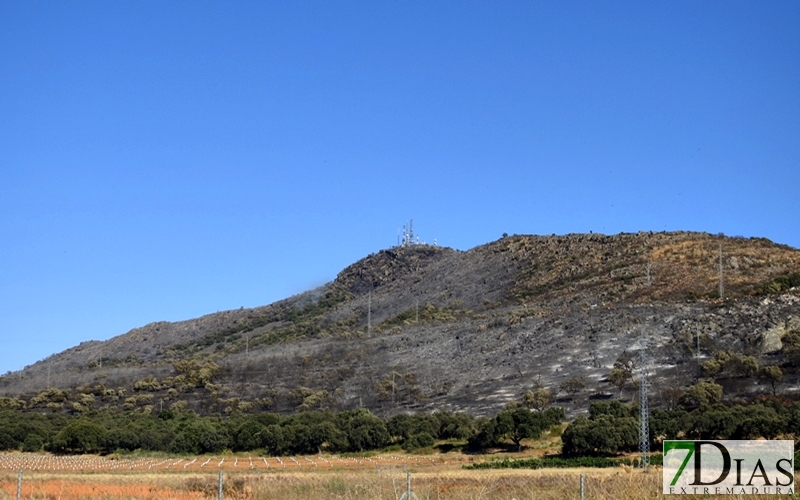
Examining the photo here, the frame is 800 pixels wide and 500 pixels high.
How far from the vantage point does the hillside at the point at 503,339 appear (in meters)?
69.7

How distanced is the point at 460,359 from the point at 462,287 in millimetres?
47608

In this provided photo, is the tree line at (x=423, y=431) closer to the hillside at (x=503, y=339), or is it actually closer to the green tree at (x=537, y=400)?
the green tree at (x=537, y=400)

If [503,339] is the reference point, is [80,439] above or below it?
below

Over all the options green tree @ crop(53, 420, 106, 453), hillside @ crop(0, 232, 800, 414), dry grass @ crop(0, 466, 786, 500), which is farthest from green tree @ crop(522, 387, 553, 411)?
dry grass @ crop(0, 466, 786, 500)

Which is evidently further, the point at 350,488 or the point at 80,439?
the point at 80,439

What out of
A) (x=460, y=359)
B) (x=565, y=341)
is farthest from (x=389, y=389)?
(x=565, y=341)

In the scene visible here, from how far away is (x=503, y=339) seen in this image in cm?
8394

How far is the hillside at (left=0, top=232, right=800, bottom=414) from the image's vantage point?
69688mm

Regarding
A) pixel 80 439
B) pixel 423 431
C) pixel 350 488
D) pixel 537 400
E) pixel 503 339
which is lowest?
pixel 80 439

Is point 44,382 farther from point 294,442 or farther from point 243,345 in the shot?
point 294,442

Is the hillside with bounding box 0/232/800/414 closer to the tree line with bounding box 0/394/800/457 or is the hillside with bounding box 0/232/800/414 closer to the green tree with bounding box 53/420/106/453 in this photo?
the tree line with bounding box 0/394/800/457

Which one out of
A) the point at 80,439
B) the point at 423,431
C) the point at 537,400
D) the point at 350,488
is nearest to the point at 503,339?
the point at 537,400

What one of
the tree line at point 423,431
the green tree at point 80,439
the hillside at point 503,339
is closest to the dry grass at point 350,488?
the tree line at point 423,431

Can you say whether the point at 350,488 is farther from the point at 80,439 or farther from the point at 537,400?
the point at 537,400
